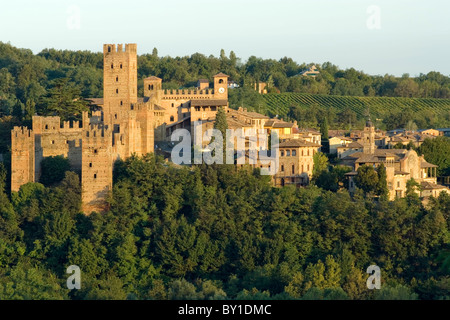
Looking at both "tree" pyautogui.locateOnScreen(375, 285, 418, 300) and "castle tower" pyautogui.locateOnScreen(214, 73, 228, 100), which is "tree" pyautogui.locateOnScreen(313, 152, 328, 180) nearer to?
"castle tower" pyautogui.locateOnScreen(214, 73, 228, 100)

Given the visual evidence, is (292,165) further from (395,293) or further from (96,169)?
(395,293)

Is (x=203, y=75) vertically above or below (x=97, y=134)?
above

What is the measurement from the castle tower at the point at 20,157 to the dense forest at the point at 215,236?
0.48 meters

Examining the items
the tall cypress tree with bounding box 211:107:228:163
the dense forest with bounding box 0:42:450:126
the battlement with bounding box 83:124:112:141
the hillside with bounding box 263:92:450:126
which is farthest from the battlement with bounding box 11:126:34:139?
the hillside with bounding box 263:92:450:126

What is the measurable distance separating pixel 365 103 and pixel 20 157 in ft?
115

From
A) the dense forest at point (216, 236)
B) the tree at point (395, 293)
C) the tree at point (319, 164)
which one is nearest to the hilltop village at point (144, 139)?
A: the tree at point (319, 164)

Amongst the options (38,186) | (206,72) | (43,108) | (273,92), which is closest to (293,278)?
(38,186)

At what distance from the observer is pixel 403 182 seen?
A: 44.6 m

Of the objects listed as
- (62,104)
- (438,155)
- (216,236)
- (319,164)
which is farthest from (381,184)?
(62,104)

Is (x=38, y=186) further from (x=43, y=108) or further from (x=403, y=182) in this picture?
(x=403, y=182)

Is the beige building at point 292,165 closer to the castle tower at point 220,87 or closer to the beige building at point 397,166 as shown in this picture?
the beige building at point 397,166

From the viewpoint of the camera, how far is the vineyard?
69.0m

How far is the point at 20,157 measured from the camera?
139ft

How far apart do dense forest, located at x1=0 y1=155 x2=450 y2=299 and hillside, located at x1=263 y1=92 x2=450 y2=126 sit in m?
23.4
